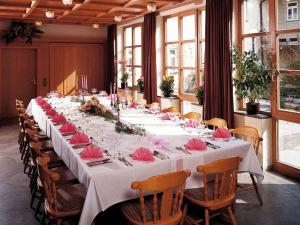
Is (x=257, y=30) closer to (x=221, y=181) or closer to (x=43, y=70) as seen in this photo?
(x=221, y=181)

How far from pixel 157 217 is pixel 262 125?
292 cm

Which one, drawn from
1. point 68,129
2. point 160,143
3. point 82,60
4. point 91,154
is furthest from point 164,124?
point 82,60

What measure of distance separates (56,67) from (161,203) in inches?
351

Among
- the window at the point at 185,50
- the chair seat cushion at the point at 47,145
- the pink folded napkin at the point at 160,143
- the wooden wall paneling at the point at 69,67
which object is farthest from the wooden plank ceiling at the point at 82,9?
the pink folded napkin at the point at 160,143

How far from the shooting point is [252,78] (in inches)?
195

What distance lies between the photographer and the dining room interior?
9.18 ft

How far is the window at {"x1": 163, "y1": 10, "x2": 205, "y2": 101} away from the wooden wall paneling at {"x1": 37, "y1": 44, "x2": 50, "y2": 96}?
4.34m

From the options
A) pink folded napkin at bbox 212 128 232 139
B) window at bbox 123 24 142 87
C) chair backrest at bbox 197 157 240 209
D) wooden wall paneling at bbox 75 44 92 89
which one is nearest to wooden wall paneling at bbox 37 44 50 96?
wooden wall paneling at bbox 75 44 92 89

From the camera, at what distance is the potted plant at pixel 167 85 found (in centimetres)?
744

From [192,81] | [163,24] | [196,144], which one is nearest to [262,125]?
[196,144]

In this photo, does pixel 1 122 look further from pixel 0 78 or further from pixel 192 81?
pixel 192 81

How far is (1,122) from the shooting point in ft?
31.0

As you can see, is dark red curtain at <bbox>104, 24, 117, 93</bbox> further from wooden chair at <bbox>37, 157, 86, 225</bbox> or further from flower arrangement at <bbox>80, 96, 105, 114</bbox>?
wooden chair at <bbox>37, 157, 86, 225</bbox>

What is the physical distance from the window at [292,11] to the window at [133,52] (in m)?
5.13
